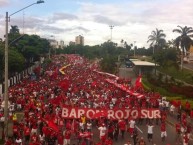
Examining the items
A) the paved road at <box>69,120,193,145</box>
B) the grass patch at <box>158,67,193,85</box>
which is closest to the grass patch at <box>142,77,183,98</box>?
the grass patch at <box>158,67,193,85</box>

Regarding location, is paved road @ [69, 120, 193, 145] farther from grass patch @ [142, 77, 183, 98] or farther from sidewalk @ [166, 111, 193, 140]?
grass patch @ [142, 77, 183, 98]

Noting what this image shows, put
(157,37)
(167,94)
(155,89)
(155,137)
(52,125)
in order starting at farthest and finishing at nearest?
(157,37) → (155,89) → (167,94) → (155,137) → (52,125)

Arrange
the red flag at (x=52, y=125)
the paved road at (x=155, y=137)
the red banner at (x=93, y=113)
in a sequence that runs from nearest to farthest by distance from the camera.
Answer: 1. the red flag at (x=52, y=125)
2. the paved road at (x=155, y=137)
3. the red banner at (x=93, y=113)

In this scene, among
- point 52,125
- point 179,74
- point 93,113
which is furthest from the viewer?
point 179,74

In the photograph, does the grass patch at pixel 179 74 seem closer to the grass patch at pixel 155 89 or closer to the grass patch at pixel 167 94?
the grass patch at pixel 155 89

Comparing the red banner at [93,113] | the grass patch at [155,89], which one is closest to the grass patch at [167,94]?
the grass patch at [155,89]

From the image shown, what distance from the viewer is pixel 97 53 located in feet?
509

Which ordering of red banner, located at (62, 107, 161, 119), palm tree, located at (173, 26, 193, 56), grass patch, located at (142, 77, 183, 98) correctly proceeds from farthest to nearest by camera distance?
palm tree, located at (173, 26, 193, 56) → grass patch, located at (142, 77, 183, 98) → red banner, located at (62, 107, 161, 119)

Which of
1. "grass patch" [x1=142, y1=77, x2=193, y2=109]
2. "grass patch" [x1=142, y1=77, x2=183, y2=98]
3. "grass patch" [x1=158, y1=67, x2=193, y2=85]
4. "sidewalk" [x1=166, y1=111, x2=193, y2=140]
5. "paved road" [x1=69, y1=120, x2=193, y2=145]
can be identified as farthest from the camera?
"grass patch" [x1=158, y1=67, x2=193, y2=85]

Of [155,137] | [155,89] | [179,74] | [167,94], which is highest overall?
[179,74]

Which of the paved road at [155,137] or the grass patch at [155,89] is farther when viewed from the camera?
the grass patch at [155,89]

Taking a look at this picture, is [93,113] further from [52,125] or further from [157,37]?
[157,37]

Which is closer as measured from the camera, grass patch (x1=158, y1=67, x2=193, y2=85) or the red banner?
the red banner

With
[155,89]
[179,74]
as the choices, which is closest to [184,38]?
[179,74]
